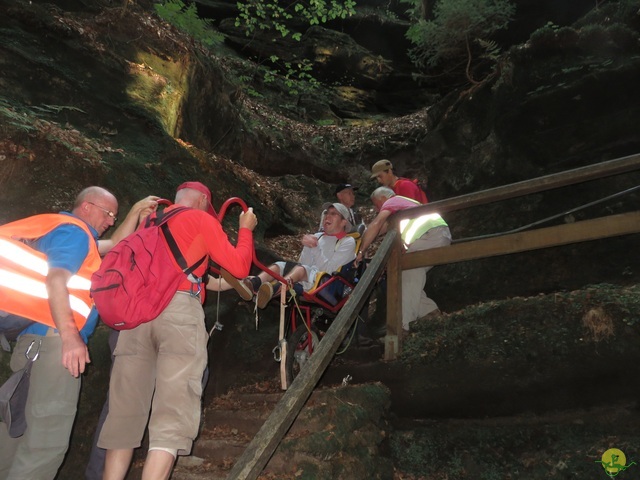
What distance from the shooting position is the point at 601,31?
838cm

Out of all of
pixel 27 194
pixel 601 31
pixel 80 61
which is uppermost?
pixel 601 31

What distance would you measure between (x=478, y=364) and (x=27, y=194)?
5243 mm

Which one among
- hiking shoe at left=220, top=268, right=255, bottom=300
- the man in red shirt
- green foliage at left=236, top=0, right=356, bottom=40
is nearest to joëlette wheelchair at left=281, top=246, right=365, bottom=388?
hiking shoe at left=220, top=268, right=255, bottom=300

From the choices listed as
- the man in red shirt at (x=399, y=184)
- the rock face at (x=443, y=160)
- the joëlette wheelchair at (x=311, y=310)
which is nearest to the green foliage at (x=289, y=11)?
the rock face at (x=443, y=160)

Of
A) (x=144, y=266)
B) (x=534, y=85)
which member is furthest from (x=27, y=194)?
(x=534, y=85)

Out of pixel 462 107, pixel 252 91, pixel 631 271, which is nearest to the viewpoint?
pixel 631 271

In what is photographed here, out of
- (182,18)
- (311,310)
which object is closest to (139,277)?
(311,310)

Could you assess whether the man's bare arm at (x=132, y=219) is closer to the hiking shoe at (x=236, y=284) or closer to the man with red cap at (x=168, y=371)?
the man with red cap at (x=168, y=371)

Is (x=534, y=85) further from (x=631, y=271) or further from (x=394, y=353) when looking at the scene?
(x=394, y=353)

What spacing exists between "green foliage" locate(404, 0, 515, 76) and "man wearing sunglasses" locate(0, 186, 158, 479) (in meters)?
12.3

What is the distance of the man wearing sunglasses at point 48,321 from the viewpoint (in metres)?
2.87

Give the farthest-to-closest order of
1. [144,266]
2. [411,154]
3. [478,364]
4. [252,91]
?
[252,91] → [411,154] → [478,364] → [144,266]

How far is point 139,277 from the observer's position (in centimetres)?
304

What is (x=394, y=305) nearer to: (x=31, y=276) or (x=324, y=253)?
(x=324, y=253)
